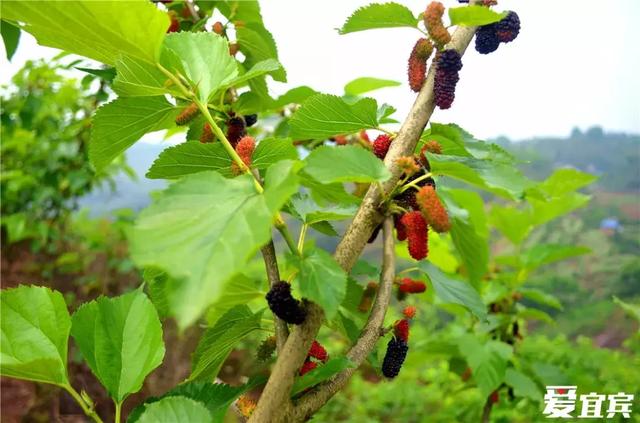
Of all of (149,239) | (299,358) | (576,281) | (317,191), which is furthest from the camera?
(576,281)

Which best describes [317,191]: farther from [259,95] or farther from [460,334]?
[460,334]

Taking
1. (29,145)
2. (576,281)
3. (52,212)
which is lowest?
(576,281)

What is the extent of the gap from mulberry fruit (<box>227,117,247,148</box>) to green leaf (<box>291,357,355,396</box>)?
A: 0.98 feet

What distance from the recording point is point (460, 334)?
139 cm

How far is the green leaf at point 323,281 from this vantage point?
37 centimetres

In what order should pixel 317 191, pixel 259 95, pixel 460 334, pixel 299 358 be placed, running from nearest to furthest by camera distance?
pixel 299 358 → pixel 317 191 → pixel 259 95 → pixel 460 334

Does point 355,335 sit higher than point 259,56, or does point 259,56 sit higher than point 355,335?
point 259,56

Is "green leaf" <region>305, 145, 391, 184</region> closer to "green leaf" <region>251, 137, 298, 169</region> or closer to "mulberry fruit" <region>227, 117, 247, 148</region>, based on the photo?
"green leaf" <region>251, 137, 298, 169</region>

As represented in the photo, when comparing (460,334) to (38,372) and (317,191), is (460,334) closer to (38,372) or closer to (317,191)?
(317,191)

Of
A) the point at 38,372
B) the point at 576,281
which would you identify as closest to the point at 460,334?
the point at 38,372

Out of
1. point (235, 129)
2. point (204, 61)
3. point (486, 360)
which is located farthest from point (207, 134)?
point (486, 360)

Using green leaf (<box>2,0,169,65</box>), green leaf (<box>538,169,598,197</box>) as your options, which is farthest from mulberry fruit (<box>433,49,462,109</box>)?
green leaf (<box>538,169,598,197</box>)

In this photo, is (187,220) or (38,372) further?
(38,372)

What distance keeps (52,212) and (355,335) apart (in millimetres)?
2736
